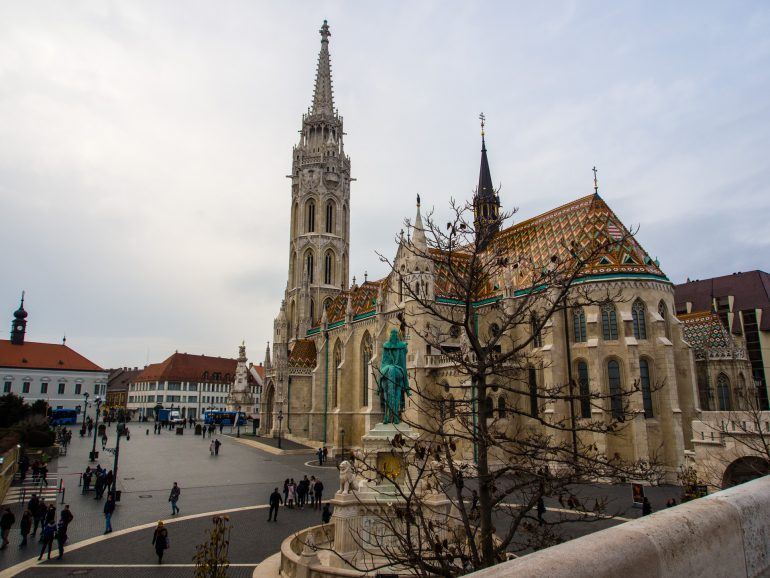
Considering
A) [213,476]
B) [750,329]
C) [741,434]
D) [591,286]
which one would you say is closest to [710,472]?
[741,434]

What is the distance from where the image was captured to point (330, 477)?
29.1m

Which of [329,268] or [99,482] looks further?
[329,268]

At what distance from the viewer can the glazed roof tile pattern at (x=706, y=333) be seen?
36.9m

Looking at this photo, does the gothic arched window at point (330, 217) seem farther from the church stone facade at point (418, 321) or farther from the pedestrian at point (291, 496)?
the pedestrian at point (291, 496)

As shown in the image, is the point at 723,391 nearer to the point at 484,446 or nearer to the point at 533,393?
the point at 533,393

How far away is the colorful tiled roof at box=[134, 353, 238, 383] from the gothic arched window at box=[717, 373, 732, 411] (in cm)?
7865

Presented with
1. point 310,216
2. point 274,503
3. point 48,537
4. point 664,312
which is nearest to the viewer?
point 48,537

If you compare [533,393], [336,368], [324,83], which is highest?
[324,83]

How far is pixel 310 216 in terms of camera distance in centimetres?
5941

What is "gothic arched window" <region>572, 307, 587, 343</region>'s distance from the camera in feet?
98.8

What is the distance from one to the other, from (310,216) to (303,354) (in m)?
16.6

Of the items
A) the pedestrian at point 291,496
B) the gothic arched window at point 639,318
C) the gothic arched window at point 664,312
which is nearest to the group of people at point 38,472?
the pedestrian at point 291,496

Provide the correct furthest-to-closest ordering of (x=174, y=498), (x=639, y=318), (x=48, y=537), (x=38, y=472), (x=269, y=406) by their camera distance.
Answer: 1. (x=269, y=406)
2. (x=639, y=318)
3. (x=38, y=472)
4. (x=174, y=498)
5. (x=48, y=537)

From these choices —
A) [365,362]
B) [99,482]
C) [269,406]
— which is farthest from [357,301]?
[99,482]
